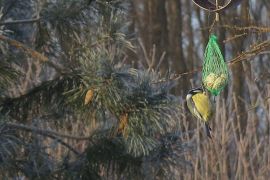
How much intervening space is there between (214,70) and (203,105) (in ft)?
0.33

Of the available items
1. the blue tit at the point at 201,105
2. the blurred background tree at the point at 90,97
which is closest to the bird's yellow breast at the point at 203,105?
the blue tit at the point at 201,105

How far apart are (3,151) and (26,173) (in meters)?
0.21

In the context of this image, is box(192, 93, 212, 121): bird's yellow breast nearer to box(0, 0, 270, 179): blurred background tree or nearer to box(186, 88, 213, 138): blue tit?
box(186, 88, 213, 138): blue tit

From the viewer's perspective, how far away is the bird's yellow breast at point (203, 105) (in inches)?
49.0

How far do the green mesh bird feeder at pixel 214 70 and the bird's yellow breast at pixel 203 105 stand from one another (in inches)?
0.9

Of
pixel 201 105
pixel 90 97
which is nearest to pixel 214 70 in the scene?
pixel 201 105

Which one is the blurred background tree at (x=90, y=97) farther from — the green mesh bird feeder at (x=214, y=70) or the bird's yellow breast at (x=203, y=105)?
the bird's yellow breast at (x=203, y=105)

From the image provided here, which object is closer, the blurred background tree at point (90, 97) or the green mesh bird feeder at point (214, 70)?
the green mesh bird feeder at point (214, 70)

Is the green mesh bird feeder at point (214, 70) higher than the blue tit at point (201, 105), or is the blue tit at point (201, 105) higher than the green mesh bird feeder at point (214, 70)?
the green mesh bird feeder at point (214, 70)

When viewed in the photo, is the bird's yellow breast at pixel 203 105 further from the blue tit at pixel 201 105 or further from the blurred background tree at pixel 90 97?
the blurred background tree at pixel 90 97

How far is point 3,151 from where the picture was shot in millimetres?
1658

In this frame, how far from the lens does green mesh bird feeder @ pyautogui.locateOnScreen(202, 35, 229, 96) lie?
49.7 inches

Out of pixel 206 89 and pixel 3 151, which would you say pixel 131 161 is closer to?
pixel 3 151

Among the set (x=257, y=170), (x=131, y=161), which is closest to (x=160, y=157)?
(x=131, y=161)
